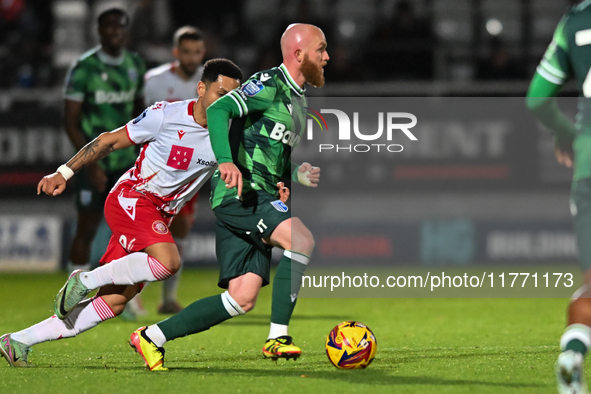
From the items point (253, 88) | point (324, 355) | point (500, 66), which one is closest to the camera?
point (253, 88)

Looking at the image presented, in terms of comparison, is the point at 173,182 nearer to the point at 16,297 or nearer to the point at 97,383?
the point at 97,383

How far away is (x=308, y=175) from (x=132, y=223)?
1.08 m

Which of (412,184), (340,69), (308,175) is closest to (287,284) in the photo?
(308,175)

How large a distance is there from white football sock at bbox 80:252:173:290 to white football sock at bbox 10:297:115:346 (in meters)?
0.21

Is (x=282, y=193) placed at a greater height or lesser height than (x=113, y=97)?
lesser

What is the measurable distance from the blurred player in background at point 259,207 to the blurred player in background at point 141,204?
23cm

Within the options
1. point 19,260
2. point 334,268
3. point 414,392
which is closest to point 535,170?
point 334,268

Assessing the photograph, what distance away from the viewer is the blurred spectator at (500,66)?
12.5 m

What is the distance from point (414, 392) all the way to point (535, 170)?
26.1ft

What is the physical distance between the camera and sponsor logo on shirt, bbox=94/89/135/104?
786cm

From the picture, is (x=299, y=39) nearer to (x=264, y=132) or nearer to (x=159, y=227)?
(x=264, y=132)

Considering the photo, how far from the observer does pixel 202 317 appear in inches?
186

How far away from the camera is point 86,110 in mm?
7906

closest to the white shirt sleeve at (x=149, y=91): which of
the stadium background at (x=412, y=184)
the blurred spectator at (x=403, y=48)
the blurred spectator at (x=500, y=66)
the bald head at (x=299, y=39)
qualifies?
the bald head at (x=299, y=39)
